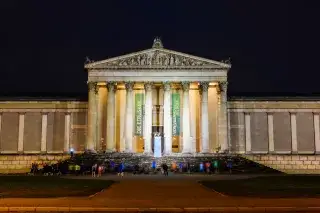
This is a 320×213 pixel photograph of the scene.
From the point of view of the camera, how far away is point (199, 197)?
892 inches

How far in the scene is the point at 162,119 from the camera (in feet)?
215

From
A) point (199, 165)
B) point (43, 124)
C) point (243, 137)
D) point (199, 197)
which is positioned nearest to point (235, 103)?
point (243, 137)

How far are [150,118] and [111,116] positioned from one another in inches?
223

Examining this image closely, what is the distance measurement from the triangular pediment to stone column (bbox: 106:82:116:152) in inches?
123

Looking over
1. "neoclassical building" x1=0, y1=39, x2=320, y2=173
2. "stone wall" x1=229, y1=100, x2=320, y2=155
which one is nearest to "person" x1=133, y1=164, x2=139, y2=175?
"neoclassical building" x1=0, y1=39, x2=320, y2=173

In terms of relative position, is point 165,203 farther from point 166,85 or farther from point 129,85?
point 129,85

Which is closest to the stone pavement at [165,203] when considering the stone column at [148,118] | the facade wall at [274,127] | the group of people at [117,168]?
the group of people at [117,168]

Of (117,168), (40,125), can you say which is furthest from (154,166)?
(40,125)

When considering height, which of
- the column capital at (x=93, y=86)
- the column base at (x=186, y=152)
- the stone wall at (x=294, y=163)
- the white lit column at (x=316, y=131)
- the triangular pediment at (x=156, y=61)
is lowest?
the stone wall at (x=294, y=163)

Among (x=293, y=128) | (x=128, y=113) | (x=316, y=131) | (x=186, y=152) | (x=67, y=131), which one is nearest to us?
(x=186, y=152)

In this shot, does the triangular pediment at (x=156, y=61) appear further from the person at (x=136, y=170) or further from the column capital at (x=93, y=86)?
the person at (x=136, y=170)

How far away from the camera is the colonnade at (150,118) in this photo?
62.2 metres

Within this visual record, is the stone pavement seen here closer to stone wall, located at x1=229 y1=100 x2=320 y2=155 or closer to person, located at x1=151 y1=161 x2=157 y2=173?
person, located at x1=151 y1=161 x2=157 y2=173

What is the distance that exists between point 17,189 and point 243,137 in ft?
160
